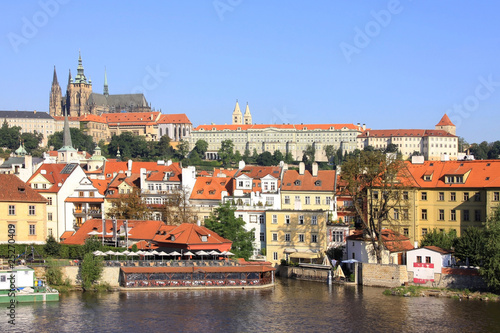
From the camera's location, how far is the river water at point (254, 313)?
122 ft

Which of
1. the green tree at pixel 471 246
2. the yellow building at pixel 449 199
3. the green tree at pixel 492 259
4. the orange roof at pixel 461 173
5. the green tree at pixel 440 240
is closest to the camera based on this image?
the green tree at pixel 492 259

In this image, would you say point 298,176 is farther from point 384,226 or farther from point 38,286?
point 38,286

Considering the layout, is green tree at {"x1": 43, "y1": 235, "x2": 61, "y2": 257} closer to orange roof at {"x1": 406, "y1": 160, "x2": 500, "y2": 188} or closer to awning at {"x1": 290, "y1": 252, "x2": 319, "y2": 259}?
awning at {"x1": 290, "y1": 252, "x2": 319, "y2": 259}

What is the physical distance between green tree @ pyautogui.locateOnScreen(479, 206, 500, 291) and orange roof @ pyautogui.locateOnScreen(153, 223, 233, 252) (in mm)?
18477

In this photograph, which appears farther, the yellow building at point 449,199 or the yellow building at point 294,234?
the yellow building at point 294,234

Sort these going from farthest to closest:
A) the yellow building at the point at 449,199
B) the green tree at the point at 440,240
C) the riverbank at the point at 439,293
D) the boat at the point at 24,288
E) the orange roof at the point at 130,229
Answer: the orange roof at the point at 130,229 → the yellow building at the point at 449,199 → the green tree at the point at 440,240 → the riverbank at the point at 439,293 → the boat at the point at 24,288

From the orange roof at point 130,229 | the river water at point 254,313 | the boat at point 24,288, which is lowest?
the river water at point 254,313

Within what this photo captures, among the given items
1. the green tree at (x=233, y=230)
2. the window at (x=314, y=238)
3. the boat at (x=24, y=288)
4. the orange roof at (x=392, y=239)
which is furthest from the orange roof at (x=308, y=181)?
the boat at (x=24, y=288)

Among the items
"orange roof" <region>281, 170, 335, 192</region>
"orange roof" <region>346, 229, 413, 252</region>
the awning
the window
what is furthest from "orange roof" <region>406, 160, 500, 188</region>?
the awning

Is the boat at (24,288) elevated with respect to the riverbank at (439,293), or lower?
elevated

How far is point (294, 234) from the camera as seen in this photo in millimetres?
56281

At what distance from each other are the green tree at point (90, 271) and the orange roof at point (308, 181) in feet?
70.6

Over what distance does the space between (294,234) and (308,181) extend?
26.8 ft

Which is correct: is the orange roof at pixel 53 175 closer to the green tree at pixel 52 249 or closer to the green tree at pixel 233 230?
the green tree at pixel 52 249
